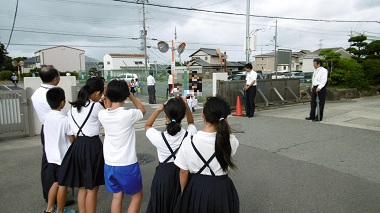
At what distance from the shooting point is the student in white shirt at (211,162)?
6.61 ft

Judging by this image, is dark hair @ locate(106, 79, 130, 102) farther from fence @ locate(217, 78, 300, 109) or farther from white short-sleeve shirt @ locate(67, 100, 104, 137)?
fence @ locate(217, 78, 300, 109)

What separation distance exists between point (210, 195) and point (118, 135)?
1034mm

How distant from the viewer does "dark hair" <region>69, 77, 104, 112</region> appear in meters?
2.74

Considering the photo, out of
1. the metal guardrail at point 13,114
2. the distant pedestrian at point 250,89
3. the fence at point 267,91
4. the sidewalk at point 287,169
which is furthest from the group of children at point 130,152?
the fence at point 267,91

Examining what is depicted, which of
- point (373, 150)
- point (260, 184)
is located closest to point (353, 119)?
point (373, 150)

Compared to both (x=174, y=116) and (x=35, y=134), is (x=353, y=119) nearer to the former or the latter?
(x=174, y=116)

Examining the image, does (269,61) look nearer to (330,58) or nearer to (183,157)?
(330,58)

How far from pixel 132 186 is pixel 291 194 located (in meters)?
2.22

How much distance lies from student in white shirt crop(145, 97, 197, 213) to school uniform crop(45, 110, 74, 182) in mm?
1167

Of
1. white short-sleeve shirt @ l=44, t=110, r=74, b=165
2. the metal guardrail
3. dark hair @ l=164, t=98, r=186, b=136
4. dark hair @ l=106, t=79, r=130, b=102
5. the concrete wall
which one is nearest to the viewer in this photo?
dark hair @ l=164, t=98, r=186, b=136

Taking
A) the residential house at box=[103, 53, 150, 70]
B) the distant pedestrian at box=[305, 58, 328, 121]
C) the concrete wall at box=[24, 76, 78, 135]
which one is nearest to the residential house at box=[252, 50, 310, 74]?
the residential house at box=[103, 53, 150, 70]

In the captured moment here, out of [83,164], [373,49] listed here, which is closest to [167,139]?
[83,164]

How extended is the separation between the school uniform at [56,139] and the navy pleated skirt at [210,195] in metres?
1.63

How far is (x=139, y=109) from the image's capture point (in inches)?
107
